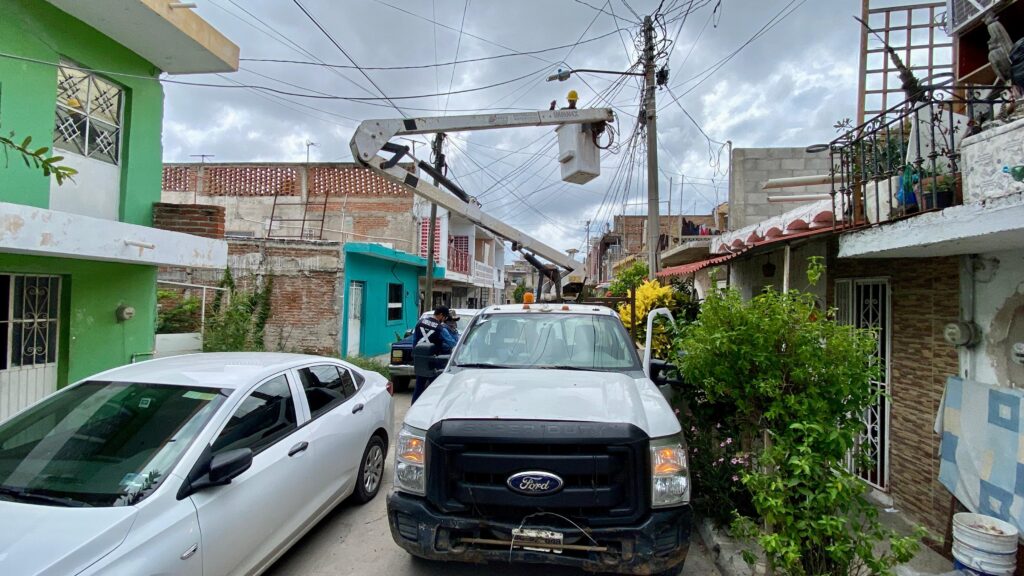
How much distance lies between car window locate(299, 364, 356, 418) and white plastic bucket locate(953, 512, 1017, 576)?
14.6 ft

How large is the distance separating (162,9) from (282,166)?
1359cm

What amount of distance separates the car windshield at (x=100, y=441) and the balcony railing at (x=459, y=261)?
58.0 feet

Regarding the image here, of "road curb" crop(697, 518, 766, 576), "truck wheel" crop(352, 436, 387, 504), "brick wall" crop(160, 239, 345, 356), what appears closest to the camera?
"road curb" crop(697, 518, 766, 576)

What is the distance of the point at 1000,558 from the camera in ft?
9.65

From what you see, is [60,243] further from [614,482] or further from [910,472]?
[910,472]

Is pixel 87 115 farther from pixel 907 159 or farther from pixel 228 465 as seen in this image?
pixel 907 159

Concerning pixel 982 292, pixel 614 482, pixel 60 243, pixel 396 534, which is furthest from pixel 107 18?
pixel 982 292

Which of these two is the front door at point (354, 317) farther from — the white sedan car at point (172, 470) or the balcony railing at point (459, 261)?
the white sedan car at point (172, 470)

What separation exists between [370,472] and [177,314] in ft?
33.3

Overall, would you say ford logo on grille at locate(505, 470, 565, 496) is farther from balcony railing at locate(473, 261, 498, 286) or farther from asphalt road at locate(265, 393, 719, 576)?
balcony railing at locate(473, 261, 498, 286)

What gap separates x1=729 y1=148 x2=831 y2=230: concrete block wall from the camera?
28.5ft

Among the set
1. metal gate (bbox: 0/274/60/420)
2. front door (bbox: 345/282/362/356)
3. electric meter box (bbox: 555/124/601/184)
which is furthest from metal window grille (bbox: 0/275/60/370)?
front door (bbox: 345/282/362/356)

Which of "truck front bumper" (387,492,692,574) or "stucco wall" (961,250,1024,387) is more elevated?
"stucco wall" (961,250,1024,387)

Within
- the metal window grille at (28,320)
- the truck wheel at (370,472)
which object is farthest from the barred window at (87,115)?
the truck wheel at (370,472)
